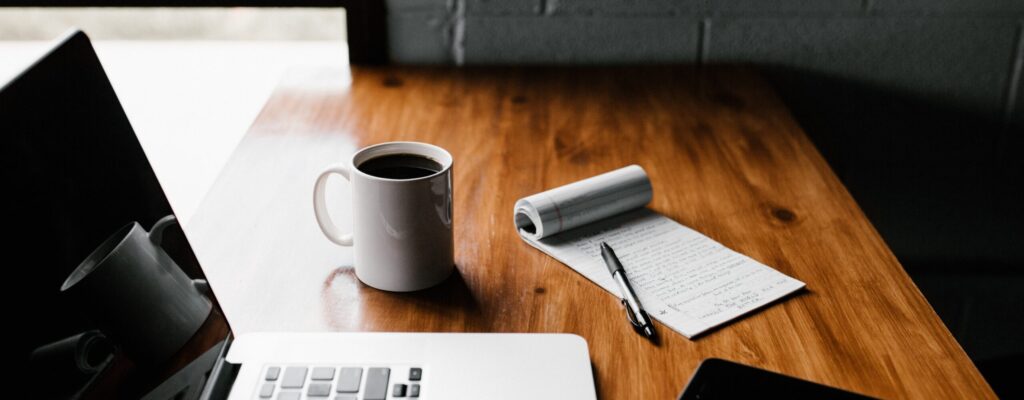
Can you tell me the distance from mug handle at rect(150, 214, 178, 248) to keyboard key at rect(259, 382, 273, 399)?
127 mm

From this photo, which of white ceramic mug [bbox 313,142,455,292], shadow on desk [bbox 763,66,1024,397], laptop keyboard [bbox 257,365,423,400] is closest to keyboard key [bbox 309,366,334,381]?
laptop keyboard [bbox 257,365,423,400]

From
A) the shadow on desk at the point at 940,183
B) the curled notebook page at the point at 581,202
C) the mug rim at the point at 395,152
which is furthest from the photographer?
the shadow on desk at the point at 940,183

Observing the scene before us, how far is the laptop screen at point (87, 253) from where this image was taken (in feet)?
1.56

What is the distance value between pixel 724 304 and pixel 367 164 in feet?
1.10

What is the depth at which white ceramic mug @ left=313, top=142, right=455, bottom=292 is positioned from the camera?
28.5 inches

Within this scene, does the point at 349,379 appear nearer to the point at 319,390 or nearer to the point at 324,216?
the point at 319,390

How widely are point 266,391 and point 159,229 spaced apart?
0.14m

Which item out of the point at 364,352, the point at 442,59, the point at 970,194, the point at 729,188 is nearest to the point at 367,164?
the point at 364,352

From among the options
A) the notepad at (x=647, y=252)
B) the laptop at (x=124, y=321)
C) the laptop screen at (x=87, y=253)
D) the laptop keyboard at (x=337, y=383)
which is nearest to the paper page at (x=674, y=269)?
the notepad at (x=647, y=252)

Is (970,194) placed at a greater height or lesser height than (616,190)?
lesser

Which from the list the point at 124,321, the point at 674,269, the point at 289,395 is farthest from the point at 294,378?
the point at 674,269

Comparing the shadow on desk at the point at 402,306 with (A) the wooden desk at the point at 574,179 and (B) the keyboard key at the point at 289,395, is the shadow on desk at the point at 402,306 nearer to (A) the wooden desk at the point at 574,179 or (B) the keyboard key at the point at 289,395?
(A) the wooden desk at the point at 574,179

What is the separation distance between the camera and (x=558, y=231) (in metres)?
0.87

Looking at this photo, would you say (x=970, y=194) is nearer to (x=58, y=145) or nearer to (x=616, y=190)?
(x=616, y=190)
